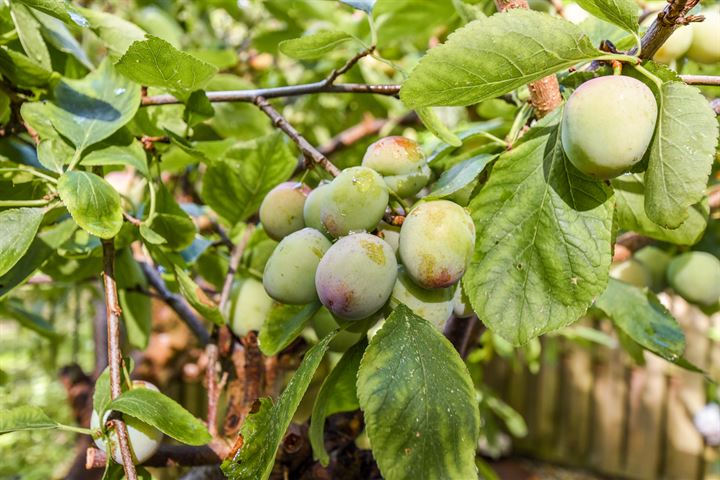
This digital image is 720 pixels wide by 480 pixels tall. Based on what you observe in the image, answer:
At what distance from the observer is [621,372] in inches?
162

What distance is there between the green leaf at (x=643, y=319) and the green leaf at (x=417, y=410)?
0.37 m

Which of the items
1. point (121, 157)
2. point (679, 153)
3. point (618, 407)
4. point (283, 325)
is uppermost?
point (679, 153)

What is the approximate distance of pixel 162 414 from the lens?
0.55 meters

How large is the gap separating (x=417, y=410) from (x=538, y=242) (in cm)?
17

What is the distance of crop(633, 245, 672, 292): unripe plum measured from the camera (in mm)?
1017

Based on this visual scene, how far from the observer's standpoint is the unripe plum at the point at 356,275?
1.54 feet

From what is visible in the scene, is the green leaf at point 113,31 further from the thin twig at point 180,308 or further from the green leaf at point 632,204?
the green leaf at point 632,204

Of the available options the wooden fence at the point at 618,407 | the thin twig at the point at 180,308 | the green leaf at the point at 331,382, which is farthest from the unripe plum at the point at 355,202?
the wooden fence at the point at 618,407

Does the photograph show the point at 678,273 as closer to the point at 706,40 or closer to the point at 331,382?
Result: the point at 706,40

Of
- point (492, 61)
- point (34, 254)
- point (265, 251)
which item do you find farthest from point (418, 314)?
point (34, 254)

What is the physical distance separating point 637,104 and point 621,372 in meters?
4.07

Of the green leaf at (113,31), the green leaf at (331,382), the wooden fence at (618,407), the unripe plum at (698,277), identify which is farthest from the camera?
the wooden fence at (618,407)

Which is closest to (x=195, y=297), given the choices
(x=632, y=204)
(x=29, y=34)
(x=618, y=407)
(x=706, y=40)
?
(x=29, y=34)

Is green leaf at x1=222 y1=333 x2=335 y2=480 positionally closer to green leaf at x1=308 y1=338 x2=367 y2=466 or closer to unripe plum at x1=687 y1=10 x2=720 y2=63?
green leaf at x1=308 y1=338 x2=367 y2=466
